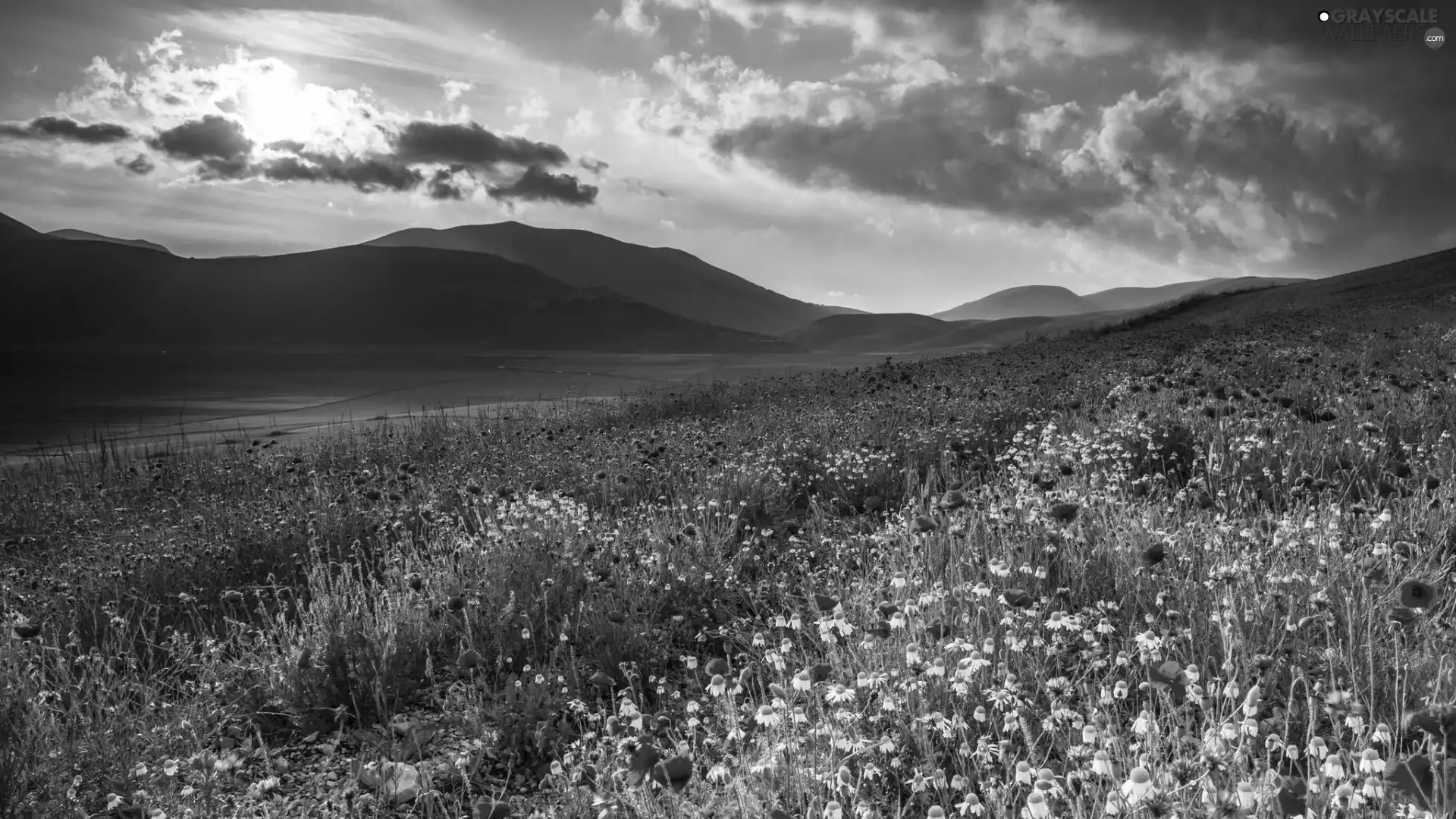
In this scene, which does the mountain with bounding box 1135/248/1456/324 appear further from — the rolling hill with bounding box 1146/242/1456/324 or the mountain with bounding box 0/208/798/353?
the mountain with bounding box 0/208/798/353

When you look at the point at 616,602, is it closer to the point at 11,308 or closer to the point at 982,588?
the point at 982,588

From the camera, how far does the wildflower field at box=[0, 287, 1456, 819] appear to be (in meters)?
2.50

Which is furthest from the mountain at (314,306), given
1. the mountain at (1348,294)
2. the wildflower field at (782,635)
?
the wildflower field at (782,635)

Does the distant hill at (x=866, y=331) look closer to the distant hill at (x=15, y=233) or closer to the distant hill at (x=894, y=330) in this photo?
the distant hill at (x=894, y=330)

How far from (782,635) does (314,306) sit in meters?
158

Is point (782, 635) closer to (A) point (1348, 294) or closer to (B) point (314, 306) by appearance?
(A) point (1348, 294)

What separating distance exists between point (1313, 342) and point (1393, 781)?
17.3m

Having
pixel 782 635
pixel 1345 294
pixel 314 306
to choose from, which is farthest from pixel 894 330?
pixel 782 635

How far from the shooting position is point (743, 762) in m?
2.59

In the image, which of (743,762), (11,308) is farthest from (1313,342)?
(11,308)

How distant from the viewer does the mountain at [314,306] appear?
413 feet

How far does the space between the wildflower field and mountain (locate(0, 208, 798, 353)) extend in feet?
378

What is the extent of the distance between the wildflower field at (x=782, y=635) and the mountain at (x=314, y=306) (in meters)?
115

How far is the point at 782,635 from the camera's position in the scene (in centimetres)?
405
